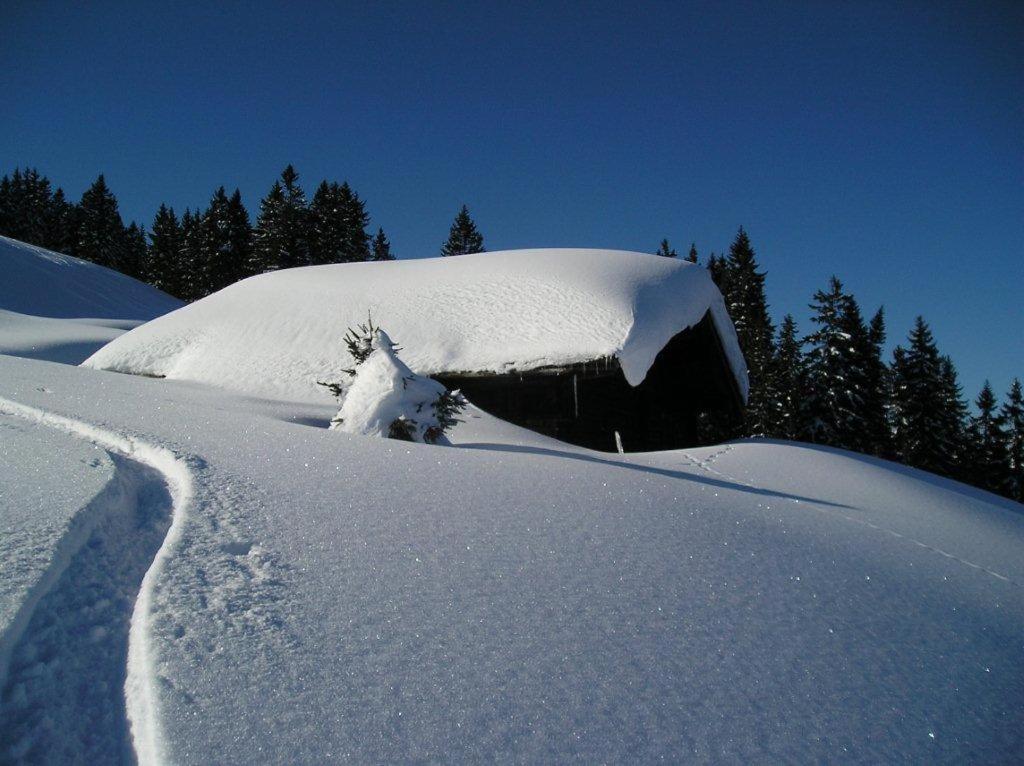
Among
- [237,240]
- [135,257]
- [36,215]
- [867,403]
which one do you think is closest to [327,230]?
[237,240]

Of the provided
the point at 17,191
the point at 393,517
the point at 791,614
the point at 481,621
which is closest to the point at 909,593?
the point at 791,614

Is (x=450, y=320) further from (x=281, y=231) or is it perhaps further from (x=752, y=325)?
(x=752, y=325)

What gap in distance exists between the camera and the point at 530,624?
Result: 6.05 feet

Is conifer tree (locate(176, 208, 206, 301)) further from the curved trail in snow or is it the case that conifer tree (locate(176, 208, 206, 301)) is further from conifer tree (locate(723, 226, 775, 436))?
the curved trail in snow

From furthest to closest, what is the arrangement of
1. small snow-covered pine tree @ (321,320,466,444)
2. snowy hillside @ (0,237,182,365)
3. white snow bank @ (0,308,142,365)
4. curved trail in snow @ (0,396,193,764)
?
snowy hillside @ (0,237,182,365) < white snow bank @ (0,308,142,365) < small snow-covered pine tree @ (321,320,466,444) < curved trail in snow @ (0,396,193,764)

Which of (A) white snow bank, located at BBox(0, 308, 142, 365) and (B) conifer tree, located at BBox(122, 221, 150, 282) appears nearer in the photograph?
(A) white snow bank, located at BBox(0, 308, 142, 365)

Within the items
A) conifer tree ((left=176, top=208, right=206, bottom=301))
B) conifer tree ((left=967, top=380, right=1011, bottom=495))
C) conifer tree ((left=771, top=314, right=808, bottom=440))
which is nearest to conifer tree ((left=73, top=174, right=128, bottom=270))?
conifer tree ((left=176, top=208, right=206, bottom=301))

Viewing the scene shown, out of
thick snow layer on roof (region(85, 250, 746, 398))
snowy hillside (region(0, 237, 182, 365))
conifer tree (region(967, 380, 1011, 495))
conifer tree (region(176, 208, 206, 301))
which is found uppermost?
conifer tree (region(176, 208, 206, 301))

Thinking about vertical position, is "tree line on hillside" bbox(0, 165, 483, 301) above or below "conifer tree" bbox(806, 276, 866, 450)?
above

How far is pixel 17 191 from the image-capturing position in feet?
156

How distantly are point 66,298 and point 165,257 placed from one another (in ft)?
73.3

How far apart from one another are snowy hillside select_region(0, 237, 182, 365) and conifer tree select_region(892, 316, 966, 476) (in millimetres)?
35107

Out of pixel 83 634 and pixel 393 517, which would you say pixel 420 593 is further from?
pixel 83 634

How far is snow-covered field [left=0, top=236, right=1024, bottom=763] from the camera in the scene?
4.53 ft
